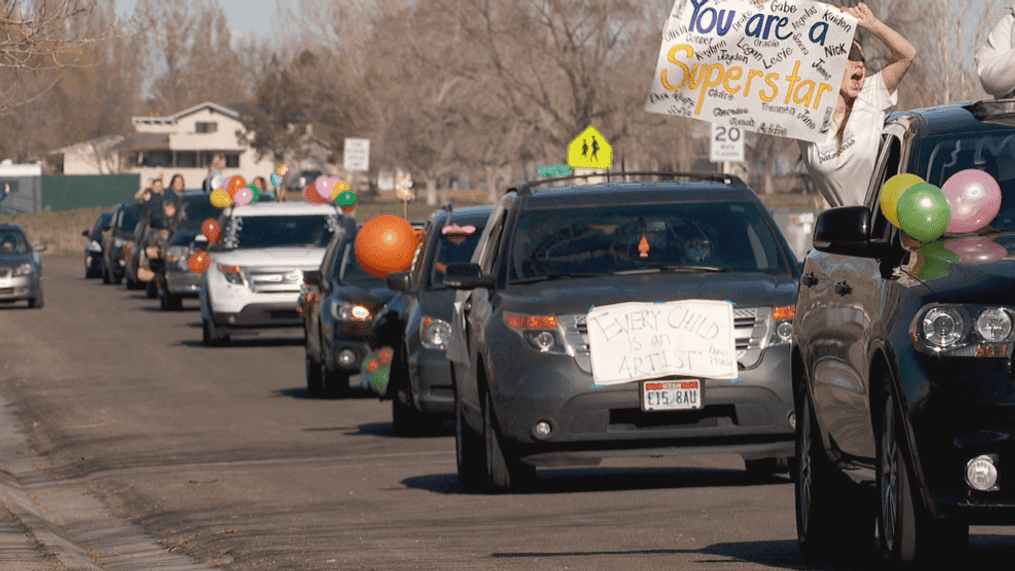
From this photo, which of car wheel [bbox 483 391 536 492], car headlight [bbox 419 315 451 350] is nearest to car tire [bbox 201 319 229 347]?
car headlight [bbox 419 315 451 350]

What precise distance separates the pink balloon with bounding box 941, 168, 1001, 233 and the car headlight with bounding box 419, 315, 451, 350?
7779 mm

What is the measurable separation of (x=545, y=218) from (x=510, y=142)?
5916 centimetres

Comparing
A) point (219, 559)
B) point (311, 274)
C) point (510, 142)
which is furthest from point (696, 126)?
point (219, 559)

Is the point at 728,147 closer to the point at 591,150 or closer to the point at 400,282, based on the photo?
the point at 591,150

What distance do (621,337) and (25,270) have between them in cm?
2704

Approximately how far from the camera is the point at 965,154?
791cm

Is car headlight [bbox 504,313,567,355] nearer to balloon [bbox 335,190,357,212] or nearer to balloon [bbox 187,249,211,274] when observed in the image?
balloon [bbox 335,190,357,212]

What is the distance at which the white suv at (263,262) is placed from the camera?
2616cm

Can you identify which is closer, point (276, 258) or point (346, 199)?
point (346, 199)

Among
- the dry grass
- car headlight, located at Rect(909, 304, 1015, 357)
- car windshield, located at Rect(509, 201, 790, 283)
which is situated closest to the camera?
car headlight, located at Rect(909, 304, 1015, 357)

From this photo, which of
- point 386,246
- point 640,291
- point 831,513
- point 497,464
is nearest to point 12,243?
point 386,246

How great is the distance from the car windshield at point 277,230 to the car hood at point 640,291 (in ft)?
48.8

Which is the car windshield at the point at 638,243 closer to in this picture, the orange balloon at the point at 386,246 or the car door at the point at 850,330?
the car door at the point at 850,330

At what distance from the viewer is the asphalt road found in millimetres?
9461
